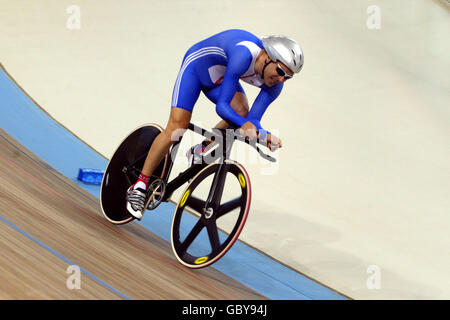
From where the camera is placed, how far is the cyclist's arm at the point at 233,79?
246cm

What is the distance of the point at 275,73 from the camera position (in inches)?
98.1

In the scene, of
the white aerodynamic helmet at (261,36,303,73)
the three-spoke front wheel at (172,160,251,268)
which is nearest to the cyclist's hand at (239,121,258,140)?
the three-spoke front wheel at (172,160,251,268)

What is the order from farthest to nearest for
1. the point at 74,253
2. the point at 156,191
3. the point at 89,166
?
the point at 89,166
the point at 156,191
the point at 74,253

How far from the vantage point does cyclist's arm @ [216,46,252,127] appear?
2.46 metres

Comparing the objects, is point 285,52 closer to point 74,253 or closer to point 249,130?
point 249,130

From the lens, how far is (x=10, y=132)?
4168mm

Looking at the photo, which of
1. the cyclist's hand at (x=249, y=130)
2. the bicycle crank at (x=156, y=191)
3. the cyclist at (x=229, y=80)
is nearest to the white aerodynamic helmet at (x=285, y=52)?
the cyclist at (x=229, y=80)

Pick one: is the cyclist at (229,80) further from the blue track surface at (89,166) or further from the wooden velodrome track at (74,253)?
the blue track surface at (89,166)

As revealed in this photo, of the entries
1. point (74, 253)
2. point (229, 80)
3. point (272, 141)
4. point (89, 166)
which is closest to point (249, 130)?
point (272, 141)

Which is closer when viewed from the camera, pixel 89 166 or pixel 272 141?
pixel 272 141

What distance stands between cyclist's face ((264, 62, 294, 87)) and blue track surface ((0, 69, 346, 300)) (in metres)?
1.18

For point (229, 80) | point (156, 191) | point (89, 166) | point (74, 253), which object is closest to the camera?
point (74, 253)

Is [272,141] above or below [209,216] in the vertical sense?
above

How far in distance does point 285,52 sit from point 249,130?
398mm
